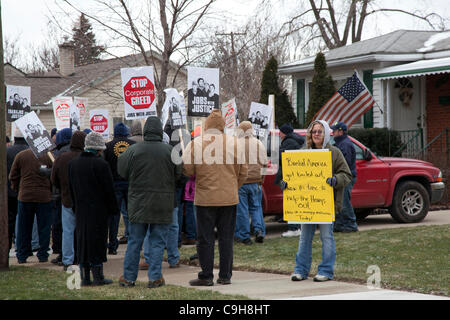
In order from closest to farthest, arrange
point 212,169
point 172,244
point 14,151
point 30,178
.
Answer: point 212,169 → point 172,244 → point 30,178 → point 14,151

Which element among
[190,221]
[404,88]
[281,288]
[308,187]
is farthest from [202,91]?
[404,88]

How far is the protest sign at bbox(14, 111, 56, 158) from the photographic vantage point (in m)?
10.5

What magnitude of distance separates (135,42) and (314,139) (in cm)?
840

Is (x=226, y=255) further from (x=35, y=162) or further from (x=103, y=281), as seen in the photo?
(x=35, y=162)

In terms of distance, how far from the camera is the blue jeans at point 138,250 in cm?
801

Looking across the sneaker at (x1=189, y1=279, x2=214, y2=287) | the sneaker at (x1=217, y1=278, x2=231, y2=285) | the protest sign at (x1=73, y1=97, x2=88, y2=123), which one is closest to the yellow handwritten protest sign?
the sneaker at (x1=217, y1=278, x2=231, y2=285)

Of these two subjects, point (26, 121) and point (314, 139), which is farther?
point (26, 121)

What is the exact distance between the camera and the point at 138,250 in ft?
26.7

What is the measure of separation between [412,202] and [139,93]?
20.4 feet

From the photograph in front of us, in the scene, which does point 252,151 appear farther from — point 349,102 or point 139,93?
point 349,102

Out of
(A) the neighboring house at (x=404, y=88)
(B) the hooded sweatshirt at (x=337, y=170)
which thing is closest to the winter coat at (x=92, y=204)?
(B) the hooded sweatshirt at (x=337, y=170)

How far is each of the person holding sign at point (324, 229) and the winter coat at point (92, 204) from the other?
7.64 ft

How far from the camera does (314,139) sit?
848cm
